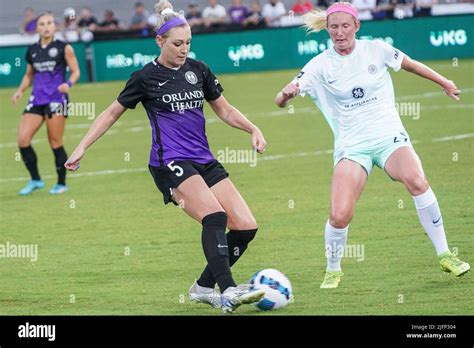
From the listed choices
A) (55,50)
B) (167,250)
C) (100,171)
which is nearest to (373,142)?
(167,250)

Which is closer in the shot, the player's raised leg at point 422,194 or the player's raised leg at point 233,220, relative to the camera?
the player's raised leg at point 233,220

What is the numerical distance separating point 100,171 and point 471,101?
8882mm

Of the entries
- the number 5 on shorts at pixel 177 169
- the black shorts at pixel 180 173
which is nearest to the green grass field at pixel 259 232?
the black shorts at pixel 180 173

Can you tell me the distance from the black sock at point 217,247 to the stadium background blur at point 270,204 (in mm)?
524

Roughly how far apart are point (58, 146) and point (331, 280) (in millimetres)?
8268

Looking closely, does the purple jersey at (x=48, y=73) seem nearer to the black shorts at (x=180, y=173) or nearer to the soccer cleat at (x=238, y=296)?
the black shorts at (x=180, y=173)

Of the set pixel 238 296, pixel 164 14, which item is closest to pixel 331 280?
pixel 238 296

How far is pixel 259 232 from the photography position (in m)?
13.5

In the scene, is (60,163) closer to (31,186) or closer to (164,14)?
(31,186)

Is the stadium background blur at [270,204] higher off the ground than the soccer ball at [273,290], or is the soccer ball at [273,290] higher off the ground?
the stadium background blur at [270,204]

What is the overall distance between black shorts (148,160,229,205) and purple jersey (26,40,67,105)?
7.88m

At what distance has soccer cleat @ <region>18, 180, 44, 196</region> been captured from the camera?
58.1ft

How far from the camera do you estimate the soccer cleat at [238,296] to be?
8.95m

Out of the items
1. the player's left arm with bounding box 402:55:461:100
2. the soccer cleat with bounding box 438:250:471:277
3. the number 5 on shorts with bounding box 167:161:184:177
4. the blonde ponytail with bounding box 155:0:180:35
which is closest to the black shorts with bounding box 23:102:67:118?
the blonde ponytail with bounding box 155:0:180:35
